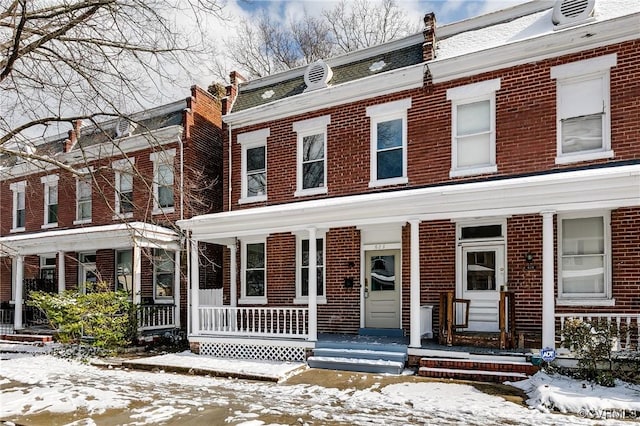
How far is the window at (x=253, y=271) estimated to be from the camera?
1313 cm

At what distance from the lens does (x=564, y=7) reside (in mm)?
9750

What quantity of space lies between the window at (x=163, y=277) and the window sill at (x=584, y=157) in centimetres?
1109

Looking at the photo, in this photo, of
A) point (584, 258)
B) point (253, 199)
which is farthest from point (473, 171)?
point (253, 199)

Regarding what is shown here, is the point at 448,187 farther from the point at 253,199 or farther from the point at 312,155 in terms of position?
the point at 253,199

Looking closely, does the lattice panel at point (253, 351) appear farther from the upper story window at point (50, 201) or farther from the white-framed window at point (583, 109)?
the upper story window at point (50, 201)

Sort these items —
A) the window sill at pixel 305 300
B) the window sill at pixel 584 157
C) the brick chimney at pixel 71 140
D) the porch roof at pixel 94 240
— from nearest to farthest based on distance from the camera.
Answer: the window sill at pixel 584 157, the window sill at pixel 305 300, the porch roof at pixel 94 240, the brick chimney at pixel 71 140

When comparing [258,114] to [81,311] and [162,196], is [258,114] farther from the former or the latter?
[81,311]

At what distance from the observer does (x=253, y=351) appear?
10.9m

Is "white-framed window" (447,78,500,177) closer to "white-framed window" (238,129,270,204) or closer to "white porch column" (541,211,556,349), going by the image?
"white porch column" (541,211,556,349)

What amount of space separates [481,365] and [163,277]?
10.2 meters

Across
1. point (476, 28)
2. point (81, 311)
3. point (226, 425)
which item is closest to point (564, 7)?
point (476, 28)

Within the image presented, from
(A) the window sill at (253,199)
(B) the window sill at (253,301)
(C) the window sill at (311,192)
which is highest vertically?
(C) the window sill at (311,192)

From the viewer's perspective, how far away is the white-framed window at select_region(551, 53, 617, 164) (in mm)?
9180

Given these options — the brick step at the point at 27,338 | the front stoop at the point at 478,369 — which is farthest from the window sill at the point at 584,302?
the brick step at the point at 27,338
